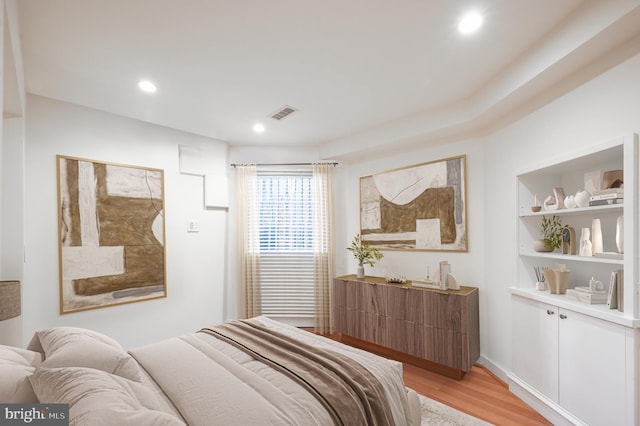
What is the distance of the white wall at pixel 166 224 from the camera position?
278 centimetres

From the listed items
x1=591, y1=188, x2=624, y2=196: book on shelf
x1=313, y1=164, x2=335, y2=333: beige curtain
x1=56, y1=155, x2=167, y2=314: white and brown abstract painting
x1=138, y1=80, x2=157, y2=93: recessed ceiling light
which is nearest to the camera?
x1=591, y1=188, x2=624, y2=196: book on shelf

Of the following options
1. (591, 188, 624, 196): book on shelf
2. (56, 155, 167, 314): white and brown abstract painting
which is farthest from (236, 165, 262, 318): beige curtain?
(591, 188, 624, 196): book on shelf

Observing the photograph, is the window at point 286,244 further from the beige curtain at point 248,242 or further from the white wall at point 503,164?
the white wall at point 503,164

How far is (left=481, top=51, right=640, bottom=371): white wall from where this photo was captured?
183 cm

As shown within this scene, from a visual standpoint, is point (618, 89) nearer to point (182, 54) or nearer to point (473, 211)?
point (473, 211)


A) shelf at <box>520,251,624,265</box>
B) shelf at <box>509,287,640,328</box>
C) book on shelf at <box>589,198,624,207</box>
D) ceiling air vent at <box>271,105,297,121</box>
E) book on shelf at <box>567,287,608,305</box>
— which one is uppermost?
ceiling air vent at <box>271,105,297,121</box>

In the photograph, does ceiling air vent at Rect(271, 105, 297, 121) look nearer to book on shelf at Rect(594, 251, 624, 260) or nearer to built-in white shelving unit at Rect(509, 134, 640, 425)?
built-in white shelving unit at Rect(509, 134, 640, 425)

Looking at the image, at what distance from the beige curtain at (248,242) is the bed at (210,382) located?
7.22 feet

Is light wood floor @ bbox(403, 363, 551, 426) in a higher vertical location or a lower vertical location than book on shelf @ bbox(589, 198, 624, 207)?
lower

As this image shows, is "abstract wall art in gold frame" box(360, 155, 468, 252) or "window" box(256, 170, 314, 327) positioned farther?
"window" box(256, 170, 314, 327)

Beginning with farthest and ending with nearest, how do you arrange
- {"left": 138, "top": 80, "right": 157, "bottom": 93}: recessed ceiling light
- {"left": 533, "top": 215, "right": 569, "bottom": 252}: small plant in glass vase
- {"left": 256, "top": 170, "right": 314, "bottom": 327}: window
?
1. {"left": 256, "top": 170, "right": 314, "bottom": 327}: window
2. {"left": 138, "top": 80, "right": 157, "bottom": 93}: recessed ceiling light
3. {"left": 533, "top": 215, "right": 569, "bottom": 252}: small plant in glass vase

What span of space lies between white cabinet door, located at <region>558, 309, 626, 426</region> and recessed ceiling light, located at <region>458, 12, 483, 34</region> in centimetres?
199

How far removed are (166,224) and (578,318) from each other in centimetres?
398

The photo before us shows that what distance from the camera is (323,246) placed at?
14.3 ft
